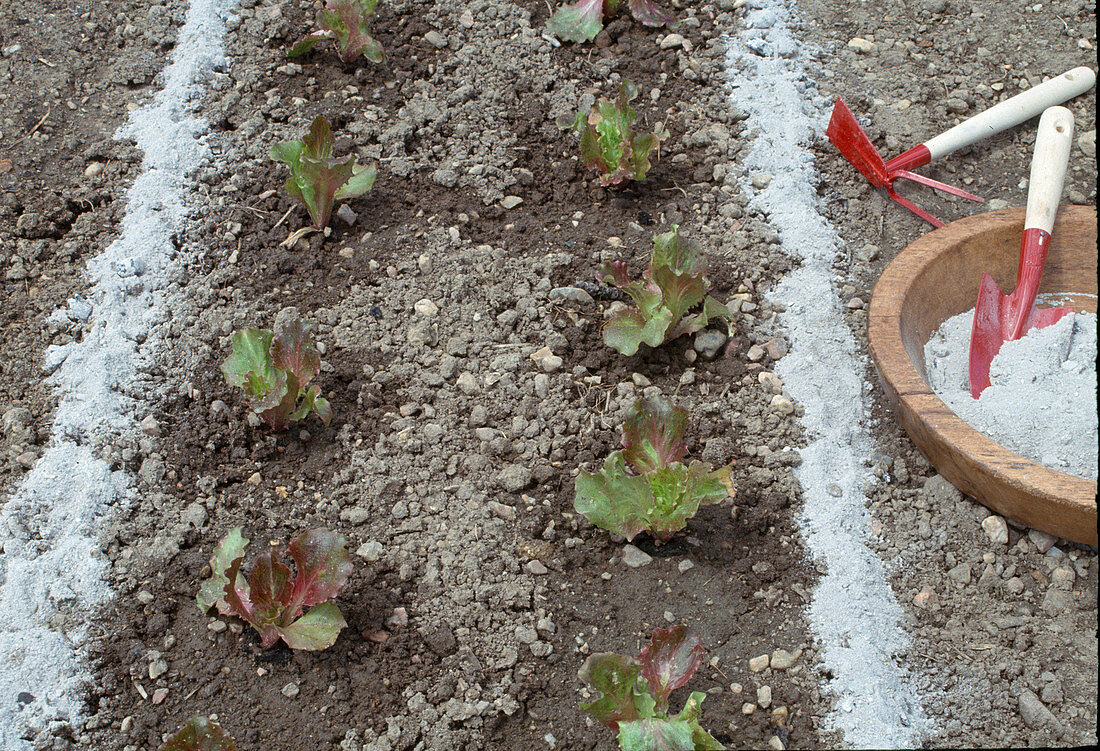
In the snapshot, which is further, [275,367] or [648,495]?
[275,367]

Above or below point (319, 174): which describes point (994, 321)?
below

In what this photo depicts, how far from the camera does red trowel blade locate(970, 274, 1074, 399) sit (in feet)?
8.43

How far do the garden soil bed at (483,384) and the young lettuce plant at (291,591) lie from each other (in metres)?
0.08

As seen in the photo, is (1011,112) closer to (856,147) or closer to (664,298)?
(856,147)

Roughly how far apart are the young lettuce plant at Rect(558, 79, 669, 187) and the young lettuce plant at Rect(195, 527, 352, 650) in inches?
60.5

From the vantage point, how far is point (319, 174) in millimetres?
2943

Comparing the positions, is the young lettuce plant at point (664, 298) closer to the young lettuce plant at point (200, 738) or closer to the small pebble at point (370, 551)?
the small pebble at point (370, 551)

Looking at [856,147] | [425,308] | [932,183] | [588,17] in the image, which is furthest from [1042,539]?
[588,17]

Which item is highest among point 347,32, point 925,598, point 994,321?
point 347,32

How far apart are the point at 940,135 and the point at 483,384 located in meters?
1.75

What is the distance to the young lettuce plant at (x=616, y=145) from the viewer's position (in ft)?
10.0

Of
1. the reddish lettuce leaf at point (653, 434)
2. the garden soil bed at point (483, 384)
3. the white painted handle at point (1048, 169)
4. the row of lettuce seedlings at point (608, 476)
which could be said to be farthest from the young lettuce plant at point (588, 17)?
the reddish lettuce leaf at point (653, 434)

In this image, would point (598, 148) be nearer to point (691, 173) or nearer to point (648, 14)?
point (691, 173)

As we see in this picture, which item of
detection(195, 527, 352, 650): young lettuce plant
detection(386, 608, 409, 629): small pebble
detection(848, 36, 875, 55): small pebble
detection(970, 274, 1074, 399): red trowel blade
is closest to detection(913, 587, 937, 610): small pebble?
detection(970, 274, 1074, 399): red trowel blade
